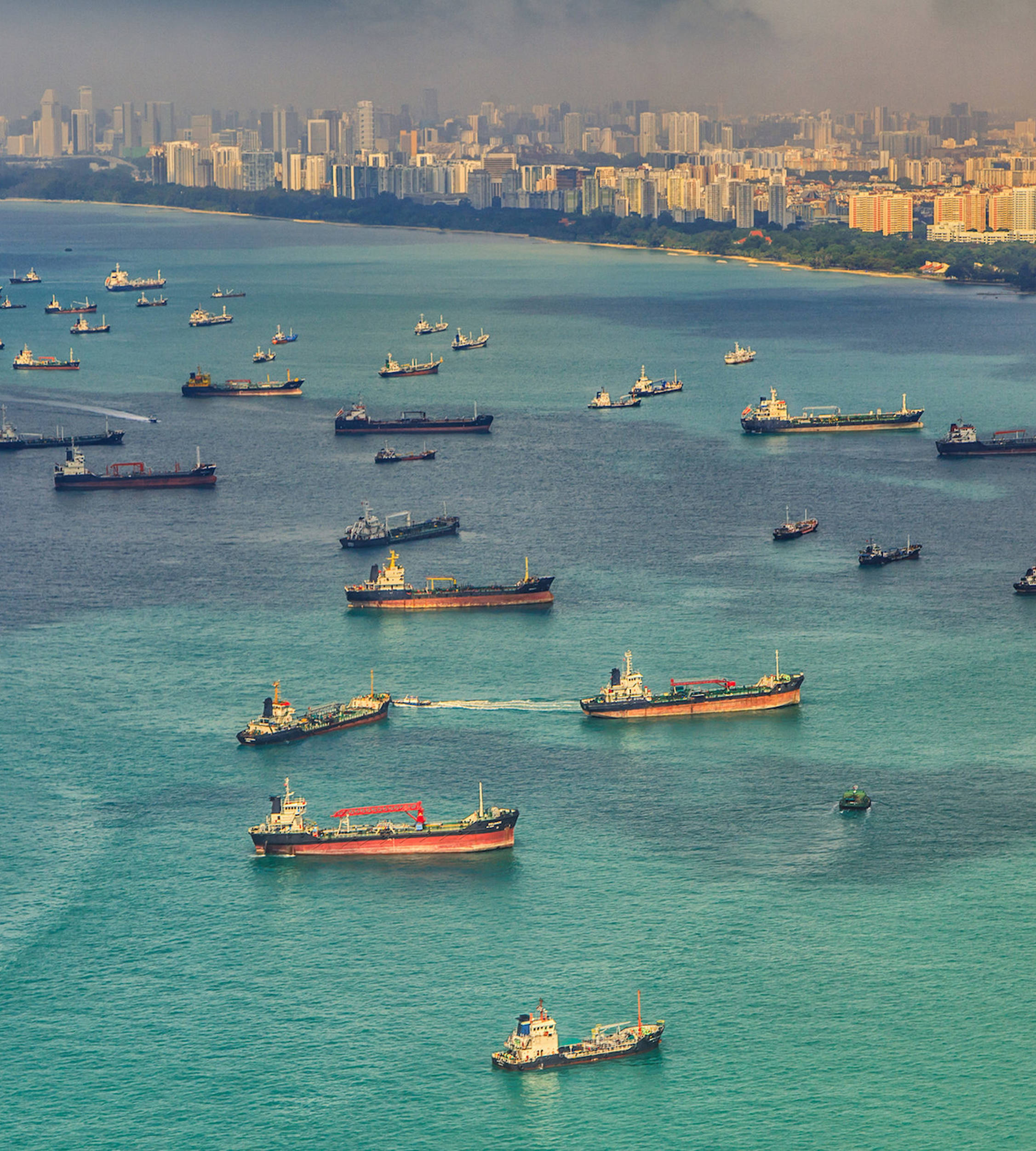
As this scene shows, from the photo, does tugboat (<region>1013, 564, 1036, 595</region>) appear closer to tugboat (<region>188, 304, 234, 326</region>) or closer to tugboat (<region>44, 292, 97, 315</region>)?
tugboat (<region>188, 304, 234, 326</region>)

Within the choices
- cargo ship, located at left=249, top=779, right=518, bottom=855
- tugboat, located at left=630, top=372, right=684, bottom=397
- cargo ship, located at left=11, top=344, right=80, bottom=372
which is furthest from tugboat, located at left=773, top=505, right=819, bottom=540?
cargo ship, located at left=11, top=344, right=80, bottom=372

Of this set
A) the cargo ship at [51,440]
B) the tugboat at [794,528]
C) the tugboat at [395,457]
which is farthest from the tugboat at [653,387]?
the tugboat at [794,528]

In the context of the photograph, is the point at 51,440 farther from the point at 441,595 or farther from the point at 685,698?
the point at 685,698

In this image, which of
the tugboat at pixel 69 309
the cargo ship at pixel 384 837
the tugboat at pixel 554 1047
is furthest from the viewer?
the tugboat at pixel 69 309

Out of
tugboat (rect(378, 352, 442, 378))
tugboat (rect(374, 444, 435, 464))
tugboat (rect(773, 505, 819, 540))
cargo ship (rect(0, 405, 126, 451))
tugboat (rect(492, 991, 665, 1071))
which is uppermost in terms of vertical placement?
tugboat (rect(378, 352, 442, 378))

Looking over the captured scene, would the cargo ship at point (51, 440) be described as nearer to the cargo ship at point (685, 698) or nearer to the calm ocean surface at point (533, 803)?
the calm ocean surface at point (533, 803)

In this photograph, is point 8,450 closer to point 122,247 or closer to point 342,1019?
point 342,1019

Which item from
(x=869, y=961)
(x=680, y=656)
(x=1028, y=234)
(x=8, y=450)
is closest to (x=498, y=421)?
(x=8, y=450)

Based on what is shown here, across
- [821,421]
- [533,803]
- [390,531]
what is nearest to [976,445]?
[821,421]
